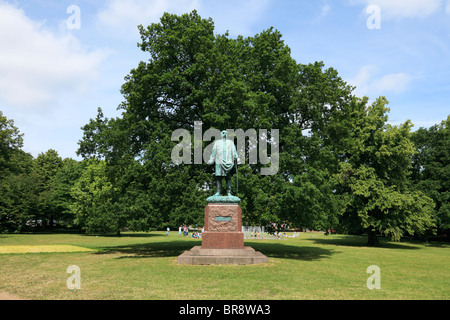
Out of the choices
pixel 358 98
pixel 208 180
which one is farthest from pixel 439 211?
pixel 208 180

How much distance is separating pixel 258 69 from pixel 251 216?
9.67m

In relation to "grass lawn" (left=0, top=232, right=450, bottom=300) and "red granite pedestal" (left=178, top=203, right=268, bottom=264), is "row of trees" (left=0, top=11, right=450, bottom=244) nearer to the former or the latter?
"red granite pedestal" (left=178, top=203, right=268, bottom=264)

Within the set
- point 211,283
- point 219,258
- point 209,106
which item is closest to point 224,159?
point 209,106

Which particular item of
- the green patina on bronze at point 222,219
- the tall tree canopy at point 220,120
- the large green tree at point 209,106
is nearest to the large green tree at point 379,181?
the tall tree canopy at point 220,120

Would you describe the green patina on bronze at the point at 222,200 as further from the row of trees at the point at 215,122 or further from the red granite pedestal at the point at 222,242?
the row of trees at the point at 215,122

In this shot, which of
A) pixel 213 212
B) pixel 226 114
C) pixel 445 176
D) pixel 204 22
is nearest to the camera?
pixel 213 212

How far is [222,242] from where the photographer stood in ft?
46.9

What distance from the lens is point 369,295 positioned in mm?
8586

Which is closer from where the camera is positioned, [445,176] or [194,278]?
[194,278]

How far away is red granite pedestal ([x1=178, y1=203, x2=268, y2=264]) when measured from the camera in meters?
13.3

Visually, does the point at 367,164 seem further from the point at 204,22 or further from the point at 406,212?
the point at 204,22

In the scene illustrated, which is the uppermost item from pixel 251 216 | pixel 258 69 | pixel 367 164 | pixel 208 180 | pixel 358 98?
pixel 358 98

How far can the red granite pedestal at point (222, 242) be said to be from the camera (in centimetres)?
1333

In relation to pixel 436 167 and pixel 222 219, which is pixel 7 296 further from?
pixel 436 167
